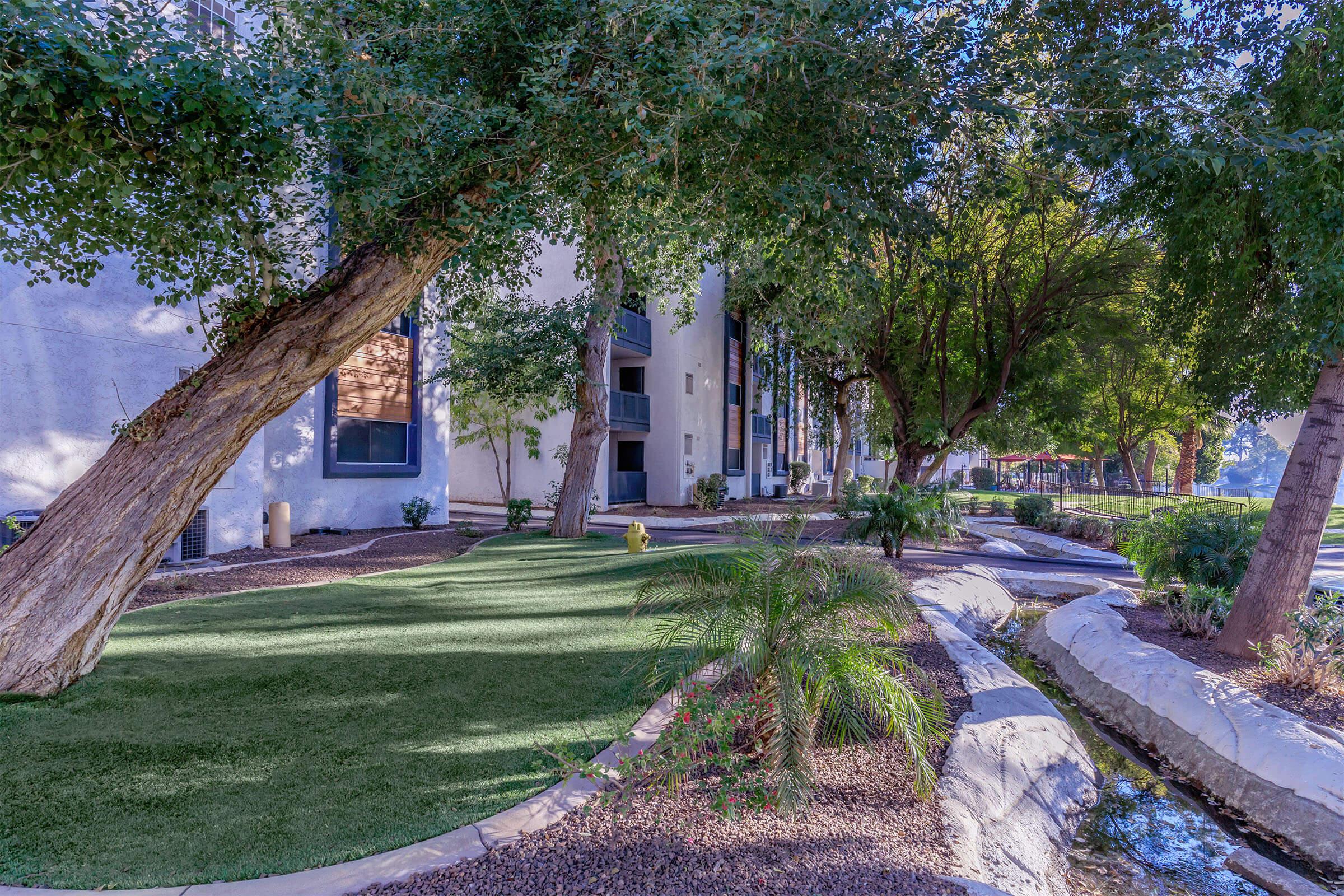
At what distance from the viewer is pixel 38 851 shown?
3.02m

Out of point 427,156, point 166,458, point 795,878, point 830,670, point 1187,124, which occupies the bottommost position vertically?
point 795,878

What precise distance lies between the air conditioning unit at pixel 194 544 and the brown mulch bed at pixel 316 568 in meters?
0.50

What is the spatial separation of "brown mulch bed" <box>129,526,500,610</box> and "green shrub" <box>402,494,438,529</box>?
0.61 meters

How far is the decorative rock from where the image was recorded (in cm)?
406

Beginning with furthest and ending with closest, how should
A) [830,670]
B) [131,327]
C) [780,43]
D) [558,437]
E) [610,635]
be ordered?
[558,437]
[131,327]
[610,635]
[780,43]
[830,670]

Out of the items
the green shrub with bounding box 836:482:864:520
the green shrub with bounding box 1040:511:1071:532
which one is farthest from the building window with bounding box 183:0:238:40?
the green shrub with bounding box 1040:511:1071:532

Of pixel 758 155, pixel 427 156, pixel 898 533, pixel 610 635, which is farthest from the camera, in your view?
pixel 898 533

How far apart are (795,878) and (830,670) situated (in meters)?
1.12

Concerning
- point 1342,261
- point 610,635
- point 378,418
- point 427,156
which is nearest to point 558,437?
point 378,418

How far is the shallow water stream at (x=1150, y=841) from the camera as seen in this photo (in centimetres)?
407

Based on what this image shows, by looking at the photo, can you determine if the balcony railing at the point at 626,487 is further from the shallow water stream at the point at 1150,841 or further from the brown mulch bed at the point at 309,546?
the shallow water stream at the point at 1150,841

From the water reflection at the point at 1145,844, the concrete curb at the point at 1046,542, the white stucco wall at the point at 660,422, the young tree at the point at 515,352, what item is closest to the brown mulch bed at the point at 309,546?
the young tree at the point at 515,352

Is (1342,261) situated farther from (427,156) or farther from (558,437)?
(558,437)

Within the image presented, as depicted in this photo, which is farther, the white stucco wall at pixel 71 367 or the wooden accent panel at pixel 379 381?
the wooden accent panel at pixel 379 381
